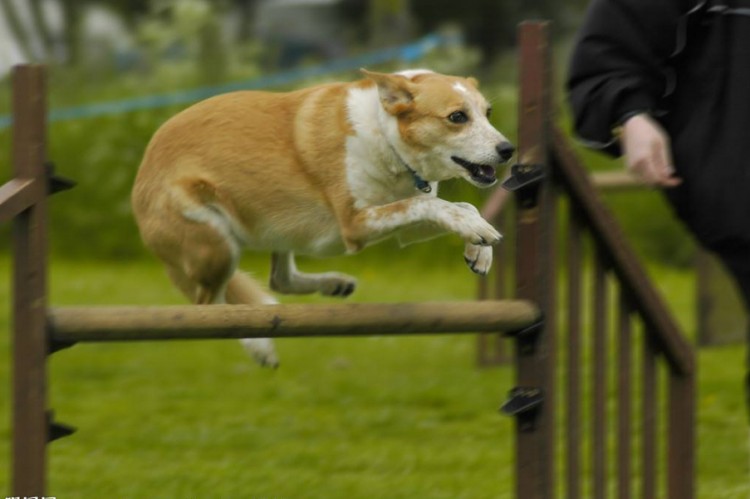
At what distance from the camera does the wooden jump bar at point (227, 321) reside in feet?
11.3

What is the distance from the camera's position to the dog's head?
3.53 metres

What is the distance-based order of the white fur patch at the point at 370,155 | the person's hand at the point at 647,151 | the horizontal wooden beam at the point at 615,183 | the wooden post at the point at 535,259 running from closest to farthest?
the person's hand at the point at 647,151
the white fur patch at the point at 370,155
the wooden post at the point at 535,259
the horizontal wooden beam at the point at 615,183

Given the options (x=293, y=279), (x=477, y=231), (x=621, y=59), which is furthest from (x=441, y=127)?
(x=293, y=279)

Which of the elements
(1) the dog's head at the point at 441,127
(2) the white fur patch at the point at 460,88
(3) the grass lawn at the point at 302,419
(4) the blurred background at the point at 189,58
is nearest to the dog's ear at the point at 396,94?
(1) the dog's head at the point at 441,127

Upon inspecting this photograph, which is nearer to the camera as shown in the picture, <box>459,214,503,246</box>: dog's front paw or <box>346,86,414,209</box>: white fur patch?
<box>459,214,503,246</box>: dog's front paw

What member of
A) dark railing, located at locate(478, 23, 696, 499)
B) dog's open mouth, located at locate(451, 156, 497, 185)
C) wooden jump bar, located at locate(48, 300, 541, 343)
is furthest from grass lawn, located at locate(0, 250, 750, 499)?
dog's open mouth, located at locate(451, 156, 497, 185)

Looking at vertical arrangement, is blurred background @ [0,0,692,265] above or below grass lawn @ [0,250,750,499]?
above

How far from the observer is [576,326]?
167 inches

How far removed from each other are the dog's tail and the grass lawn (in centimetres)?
108

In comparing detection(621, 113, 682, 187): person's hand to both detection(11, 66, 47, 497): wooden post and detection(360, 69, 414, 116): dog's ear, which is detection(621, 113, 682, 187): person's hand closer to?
detection(360, 69, 414, 116): dog's ear

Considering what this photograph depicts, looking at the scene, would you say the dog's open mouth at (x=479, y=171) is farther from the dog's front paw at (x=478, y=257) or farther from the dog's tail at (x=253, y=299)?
the dog's tail at (x=253, y=299)

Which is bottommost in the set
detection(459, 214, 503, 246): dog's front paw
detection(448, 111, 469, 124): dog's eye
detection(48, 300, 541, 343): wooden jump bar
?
detection(48, 300, 541, 343): wooden jump bar

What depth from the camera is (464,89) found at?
3.58m

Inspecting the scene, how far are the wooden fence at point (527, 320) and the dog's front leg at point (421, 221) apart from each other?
0.62ft
